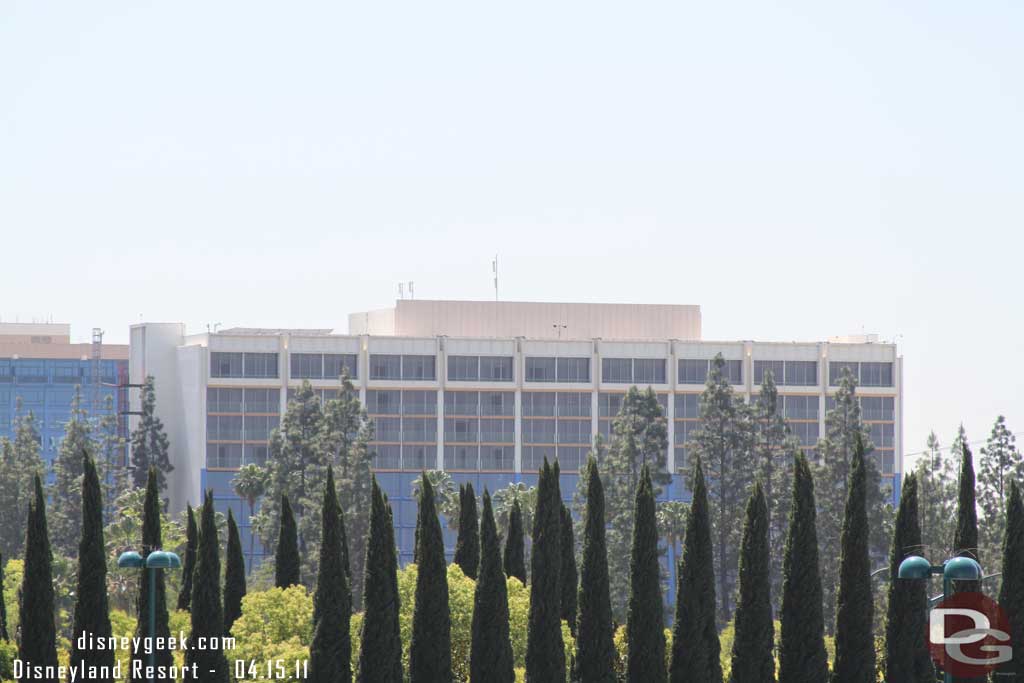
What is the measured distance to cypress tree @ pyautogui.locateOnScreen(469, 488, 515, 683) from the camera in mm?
60062

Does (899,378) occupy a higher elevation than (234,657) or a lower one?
higher

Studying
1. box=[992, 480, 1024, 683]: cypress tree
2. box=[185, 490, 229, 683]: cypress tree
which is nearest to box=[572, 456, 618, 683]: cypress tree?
box=[185, 490, 229, 683]: cypress tree

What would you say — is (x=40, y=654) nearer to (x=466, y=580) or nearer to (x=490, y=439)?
(x=466, y=580)

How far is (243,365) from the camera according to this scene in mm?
147750

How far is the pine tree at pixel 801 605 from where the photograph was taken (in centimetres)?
5847

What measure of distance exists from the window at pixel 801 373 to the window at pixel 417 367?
26.9 metres

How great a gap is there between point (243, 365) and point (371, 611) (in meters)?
90.9

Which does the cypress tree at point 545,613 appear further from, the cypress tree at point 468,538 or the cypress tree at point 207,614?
the cypress tree at point 468,538

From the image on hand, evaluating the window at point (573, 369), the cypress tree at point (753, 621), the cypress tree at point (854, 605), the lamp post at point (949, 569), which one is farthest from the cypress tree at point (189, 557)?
the window at point (573, 369)

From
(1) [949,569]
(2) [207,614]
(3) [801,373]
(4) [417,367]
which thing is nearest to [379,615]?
(2) [207,614]

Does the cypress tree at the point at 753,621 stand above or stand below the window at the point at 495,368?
below

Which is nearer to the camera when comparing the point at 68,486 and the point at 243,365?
the point at 68,486

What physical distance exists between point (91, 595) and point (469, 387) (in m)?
95.1

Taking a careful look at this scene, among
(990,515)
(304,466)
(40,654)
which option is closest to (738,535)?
(990,515)
